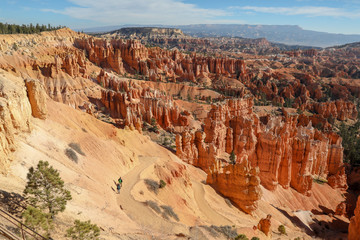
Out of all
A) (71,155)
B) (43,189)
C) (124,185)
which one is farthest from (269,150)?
(43,189)

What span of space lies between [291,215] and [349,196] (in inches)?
700

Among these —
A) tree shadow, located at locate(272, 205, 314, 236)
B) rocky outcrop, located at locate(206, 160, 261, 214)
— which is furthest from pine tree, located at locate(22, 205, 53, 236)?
tree shadow, located at locate(272, 205, 314, 236)

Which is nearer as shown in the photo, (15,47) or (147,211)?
(147,211)

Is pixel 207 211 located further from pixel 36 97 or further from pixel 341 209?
pixel 341 209

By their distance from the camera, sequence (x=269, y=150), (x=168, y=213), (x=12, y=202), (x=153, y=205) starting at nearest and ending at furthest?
→ (x=12, y=202), (x=168, y=213), (x=153, y=205), (x=269, y=150)

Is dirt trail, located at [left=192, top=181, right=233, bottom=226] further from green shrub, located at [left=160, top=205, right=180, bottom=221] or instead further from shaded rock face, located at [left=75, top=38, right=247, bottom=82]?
shaded rock face, located at [left=75, top=38, right=247, bottom=82]

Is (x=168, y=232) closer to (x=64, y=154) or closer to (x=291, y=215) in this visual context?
(x=64, y=154)

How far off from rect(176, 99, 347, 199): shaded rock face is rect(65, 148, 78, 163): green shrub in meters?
15.6

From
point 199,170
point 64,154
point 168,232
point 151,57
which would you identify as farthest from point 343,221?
point 151,57

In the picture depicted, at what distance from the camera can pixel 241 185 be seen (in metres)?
26.4

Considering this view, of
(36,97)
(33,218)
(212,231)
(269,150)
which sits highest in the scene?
(36,97)

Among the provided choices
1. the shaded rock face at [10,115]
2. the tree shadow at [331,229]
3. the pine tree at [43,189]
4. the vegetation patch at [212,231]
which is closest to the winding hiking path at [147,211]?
the vegetation patch at [212,231]

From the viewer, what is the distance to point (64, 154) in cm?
1923

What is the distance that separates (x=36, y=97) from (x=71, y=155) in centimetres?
538
